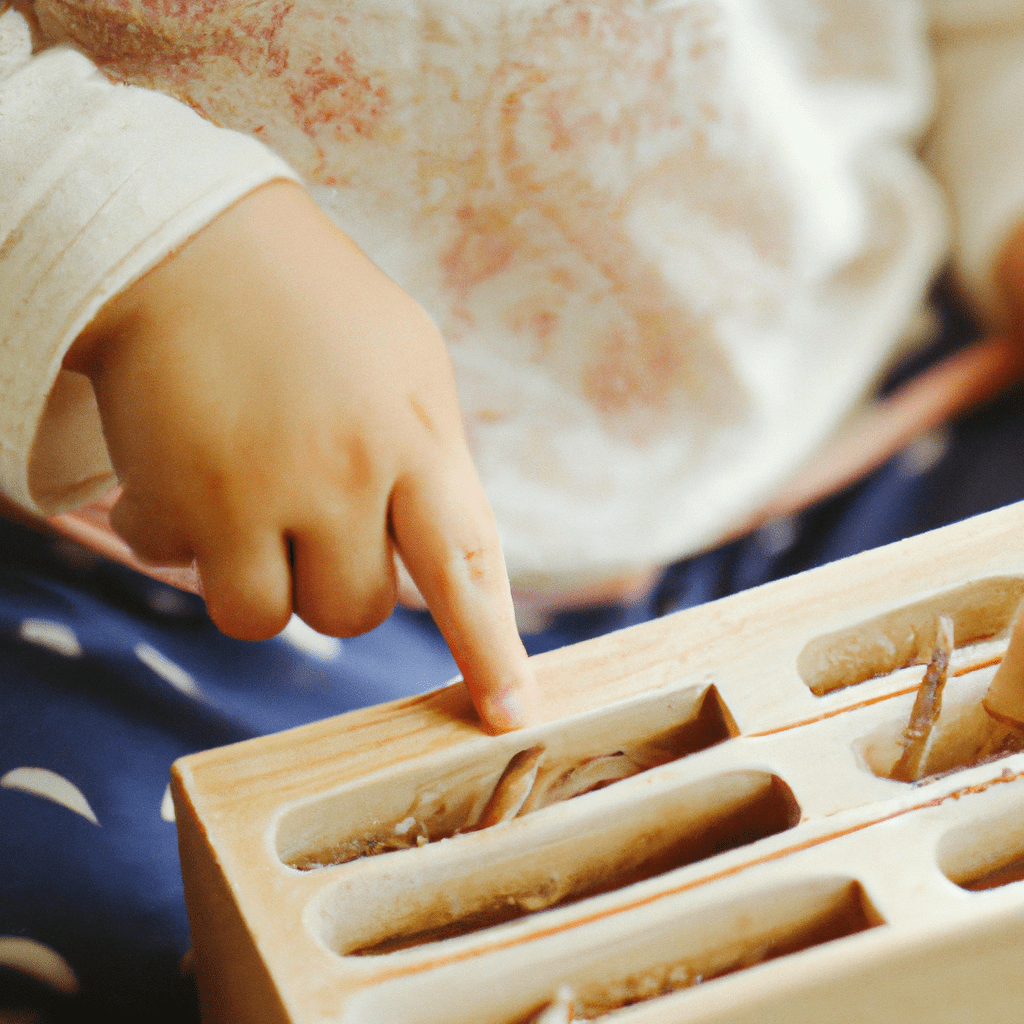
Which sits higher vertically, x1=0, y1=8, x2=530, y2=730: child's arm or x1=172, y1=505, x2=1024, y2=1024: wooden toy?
x1=0, y1=8, x2=530, y2=730: child's arm

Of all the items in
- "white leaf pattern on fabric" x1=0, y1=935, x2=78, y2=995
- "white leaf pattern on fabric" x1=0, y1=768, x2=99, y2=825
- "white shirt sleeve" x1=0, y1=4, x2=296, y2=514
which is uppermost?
"white shirt sleeve" x1=0, y1=4, x2=296, y2=514

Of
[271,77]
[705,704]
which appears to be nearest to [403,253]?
[271,77]

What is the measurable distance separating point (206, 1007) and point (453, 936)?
81 millimetres

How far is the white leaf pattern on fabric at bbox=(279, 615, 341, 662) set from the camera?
28 cm

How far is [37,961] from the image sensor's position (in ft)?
0.71

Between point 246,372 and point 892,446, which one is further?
point 892,446

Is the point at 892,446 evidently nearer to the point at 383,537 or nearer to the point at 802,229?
the point at 802,229

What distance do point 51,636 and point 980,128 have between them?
43cm

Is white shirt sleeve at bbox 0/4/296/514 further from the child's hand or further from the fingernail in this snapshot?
the fingernail

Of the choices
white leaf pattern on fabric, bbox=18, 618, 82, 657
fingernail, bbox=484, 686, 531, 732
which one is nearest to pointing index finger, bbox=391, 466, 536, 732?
fingernail, bbox=484, 686, 531, 732

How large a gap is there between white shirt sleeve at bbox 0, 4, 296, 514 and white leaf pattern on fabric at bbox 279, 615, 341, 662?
0.09m

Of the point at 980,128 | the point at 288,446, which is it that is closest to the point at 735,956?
the point at 288,446

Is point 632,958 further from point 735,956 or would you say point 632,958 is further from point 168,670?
point 168,670

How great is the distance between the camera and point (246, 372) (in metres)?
0.20
